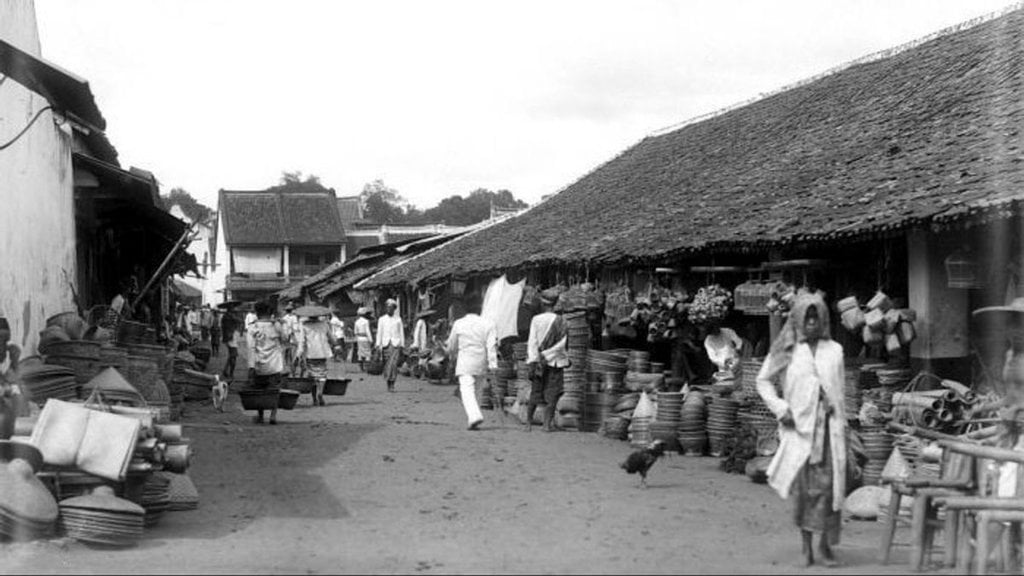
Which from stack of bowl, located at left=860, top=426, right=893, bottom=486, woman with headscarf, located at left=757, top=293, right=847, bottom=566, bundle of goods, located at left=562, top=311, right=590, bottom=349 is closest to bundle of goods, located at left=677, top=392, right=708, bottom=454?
stack of bowl, located at left=860, top=426, right=893, bottom=486

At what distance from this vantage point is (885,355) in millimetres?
12047

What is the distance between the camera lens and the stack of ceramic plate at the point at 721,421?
13.1m

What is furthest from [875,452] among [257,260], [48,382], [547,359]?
[257,260]

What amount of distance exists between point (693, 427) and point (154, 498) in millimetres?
6510

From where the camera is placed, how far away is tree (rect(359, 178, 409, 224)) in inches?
4289

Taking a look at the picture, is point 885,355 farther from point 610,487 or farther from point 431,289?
point 431,289

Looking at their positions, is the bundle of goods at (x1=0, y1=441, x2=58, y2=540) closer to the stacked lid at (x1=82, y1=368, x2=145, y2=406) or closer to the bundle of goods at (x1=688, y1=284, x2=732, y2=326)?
the stacked lid at (x1=82, y1=368, x2=145, y2=406)

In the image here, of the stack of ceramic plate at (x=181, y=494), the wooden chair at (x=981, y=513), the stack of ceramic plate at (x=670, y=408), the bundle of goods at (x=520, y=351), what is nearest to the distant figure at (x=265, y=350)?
the bundle of goods at (x=520, y=351)

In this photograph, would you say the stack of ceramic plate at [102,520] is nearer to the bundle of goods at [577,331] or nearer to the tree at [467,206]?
the bundle of goods at [577,331]

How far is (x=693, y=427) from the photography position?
528 inches

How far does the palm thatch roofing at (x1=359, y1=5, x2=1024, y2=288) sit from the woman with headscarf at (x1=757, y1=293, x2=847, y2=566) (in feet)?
8.85

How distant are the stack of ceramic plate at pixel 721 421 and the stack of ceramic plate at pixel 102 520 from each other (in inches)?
275

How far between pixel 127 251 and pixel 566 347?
13.7 m

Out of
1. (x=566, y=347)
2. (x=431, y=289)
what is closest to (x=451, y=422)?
(x=566, y=347)
